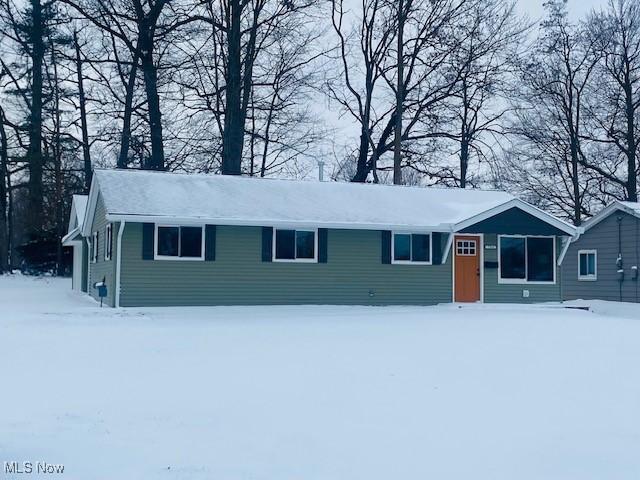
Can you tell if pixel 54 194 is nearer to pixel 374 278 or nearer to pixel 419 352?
pixel 374 278

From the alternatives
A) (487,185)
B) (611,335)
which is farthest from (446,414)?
(487,185)

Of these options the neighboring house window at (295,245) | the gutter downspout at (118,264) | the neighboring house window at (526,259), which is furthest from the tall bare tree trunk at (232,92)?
the neighboring house window at (526,259)

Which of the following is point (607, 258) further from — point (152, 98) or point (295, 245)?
point (152, 98)

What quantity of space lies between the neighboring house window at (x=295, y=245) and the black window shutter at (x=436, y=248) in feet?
11.5

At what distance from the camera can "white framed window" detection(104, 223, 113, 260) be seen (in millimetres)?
20016

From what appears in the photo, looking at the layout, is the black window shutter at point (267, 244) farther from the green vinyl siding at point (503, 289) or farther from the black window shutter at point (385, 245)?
the green vinyl siding at point (503, 289)

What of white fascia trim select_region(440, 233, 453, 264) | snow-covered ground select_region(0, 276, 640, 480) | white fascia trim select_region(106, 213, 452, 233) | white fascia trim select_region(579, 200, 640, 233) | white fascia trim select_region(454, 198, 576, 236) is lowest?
snow-covered ground select_region(0, 276, 640, 480)

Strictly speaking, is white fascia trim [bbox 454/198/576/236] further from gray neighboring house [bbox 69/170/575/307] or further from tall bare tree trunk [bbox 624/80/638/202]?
tall bare tree trunk [bbox 624/80/638/202]

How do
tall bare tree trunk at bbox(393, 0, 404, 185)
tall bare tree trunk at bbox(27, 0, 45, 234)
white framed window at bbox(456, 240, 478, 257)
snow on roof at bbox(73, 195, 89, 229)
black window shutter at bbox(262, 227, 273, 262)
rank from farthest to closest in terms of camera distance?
1. tall bare tree trunk at bbox(27, 0, 45, 234)
2. tall bare tree trunk at bbox(393, 0, 404, 185)
3. snow on roof at bbox(73, 195, 89, 229)
4. white framed window at bbox(456, 240, 478, 257)
5. black window shutter at bbox(262, 227, 273, 262)

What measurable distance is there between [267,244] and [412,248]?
429 centimetres

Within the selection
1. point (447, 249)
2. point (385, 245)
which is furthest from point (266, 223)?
point (447, 249)

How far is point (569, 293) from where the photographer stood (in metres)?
30.0

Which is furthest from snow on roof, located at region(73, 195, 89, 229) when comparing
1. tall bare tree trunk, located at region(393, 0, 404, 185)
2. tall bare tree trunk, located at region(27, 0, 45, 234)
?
tall bare tree trunk, located at region(393, 0, 404, 185)

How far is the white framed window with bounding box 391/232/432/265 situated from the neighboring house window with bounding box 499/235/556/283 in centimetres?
225
